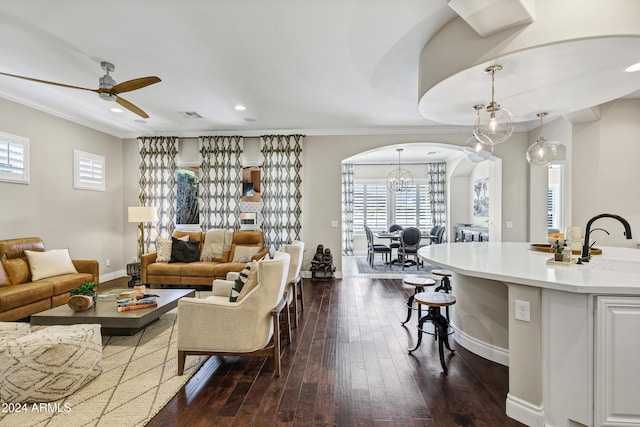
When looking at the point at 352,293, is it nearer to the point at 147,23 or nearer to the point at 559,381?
the point at 559,381

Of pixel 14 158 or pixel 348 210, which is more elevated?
pixel 14 158

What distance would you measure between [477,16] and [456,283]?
239cm

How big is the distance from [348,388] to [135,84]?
3316 millimetres

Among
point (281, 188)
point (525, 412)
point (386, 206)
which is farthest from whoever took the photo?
point (386, 206)

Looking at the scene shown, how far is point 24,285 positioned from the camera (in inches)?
146

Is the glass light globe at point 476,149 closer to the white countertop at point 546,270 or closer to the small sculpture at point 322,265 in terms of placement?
the white countertop at point 546,270

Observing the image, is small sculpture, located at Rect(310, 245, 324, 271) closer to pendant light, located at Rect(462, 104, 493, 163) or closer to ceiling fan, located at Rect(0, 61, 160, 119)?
pendant light, located at Rect(462, 104, 493, 163)

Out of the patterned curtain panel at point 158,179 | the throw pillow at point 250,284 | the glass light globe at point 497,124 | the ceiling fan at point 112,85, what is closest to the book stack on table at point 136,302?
the throw pillow at point 250,284

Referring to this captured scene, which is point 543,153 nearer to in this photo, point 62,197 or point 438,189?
point 438,189

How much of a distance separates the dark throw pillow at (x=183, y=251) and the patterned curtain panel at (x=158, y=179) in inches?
38.4

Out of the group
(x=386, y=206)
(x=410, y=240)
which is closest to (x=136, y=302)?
(x=410, y=240)

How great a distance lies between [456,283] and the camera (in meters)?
3.23

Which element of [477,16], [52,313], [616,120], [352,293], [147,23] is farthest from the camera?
[352,293]

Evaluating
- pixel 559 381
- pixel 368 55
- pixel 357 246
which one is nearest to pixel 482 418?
pixel 559 381
